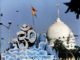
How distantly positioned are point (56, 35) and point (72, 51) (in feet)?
13.7

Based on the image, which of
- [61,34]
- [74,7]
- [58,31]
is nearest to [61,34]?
[61,34]

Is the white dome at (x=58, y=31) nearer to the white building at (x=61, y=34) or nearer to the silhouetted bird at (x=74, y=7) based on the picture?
the white building at (x=61, y=34)

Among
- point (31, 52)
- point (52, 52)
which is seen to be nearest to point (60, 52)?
point (52, 52)

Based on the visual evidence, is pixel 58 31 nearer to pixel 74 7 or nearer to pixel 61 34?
pixel 61 34

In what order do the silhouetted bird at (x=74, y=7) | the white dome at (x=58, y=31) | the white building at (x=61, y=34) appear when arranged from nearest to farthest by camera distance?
the silhouetted bird at (x=74, y=7)
the white building at (x=61, y=34)
the white dome at (x=58, y=31)

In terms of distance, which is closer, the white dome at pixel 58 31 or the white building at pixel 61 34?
the white building at pixel 61 34

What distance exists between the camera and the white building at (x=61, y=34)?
49.4m

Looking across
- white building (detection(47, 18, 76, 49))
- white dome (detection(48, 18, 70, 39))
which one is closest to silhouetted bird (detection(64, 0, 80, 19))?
white building (detection(47, 18, 76, 49))

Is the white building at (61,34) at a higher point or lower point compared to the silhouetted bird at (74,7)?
higher

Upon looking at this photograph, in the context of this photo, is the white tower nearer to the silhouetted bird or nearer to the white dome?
the white dome

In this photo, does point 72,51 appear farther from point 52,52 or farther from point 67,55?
point 52,52

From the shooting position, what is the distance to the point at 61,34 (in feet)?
163

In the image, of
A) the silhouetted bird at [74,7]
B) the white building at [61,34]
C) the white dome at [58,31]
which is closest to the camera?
the silhouetted bird at [74,7]

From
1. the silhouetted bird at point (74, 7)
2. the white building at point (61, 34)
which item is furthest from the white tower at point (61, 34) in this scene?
the silhouetted bird at point (74, 7)
